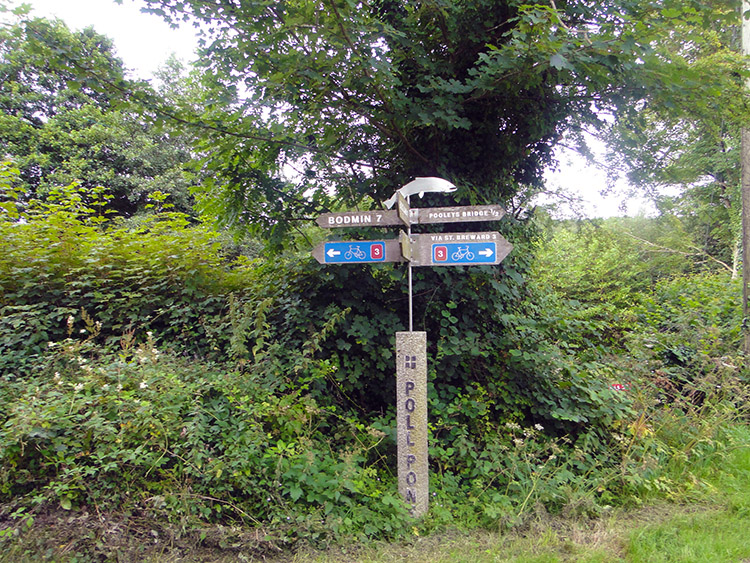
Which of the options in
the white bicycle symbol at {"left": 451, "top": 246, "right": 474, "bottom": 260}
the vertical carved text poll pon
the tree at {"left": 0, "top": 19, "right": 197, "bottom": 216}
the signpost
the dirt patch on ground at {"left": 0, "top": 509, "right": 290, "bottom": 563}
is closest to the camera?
the dirt patch on ground at {"left": 0, "top": 509, "right": 290, "bottom": 563}

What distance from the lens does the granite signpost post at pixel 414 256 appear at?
3502 millimetres

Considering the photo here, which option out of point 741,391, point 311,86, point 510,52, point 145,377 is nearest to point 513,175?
point 510,52

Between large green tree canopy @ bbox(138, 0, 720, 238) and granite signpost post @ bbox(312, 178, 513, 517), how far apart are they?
A: 113 cm

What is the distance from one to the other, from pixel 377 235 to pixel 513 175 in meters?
2.38

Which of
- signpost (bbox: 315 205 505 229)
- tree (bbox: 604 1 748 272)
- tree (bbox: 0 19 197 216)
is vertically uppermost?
tree (bbox: 0 19 197 216)

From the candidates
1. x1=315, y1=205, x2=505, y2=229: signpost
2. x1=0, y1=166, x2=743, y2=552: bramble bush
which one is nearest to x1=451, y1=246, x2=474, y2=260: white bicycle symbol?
x1=315, y1=205, x2=505, y2=229: signpost

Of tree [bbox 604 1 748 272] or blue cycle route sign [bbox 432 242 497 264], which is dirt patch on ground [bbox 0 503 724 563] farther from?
tree [bbox 604 1 748 272]

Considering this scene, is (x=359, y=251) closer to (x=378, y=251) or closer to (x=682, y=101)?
(x=378, y=251)

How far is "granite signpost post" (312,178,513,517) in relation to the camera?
3.50 metres

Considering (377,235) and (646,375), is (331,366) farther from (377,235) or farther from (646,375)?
(646,375)

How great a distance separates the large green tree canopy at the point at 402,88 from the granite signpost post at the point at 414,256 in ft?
3.70

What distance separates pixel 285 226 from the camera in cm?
511

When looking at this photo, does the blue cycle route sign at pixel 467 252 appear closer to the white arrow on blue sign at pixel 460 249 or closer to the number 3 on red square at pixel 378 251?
the white arrow on blue sign at pixel 460 249

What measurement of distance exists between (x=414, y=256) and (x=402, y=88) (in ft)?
8.69
